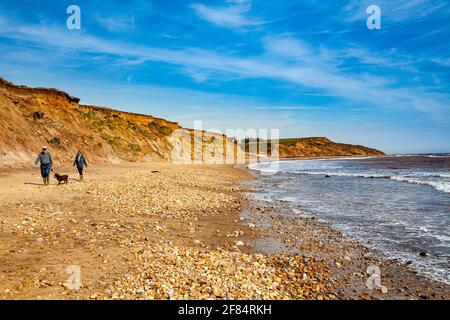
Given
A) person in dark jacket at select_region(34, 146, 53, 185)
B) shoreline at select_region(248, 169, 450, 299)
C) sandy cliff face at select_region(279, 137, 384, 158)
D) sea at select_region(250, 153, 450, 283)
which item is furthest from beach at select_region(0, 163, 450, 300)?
sandy cliff face at select_region(279, 137, 384, 158)

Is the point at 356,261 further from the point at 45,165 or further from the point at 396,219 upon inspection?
the point at 45,165

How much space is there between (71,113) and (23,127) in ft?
39.5

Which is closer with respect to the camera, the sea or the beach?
the beach

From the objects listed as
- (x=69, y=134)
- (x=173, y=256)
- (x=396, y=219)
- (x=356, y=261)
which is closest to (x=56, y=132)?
(x=69, y=134)

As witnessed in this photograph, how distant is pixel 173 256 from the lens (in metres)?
8.90

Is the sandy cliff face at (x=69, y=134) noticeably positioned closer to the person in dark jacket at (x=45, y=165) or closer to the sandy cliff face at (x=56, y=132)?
the sandy cliff face at (x=56, y=132)

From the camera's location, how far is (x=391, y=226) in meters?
14.9

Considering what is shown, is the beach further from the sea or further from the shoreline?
the sea

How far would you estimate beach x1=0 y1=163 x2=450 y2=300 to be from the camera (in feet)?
22.9

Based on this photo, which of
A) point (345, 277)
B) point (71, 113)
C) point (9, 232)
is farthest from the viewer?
point (71, 113)

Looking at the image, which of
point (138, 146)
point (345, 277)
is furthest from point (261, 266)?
point (138, 146)
